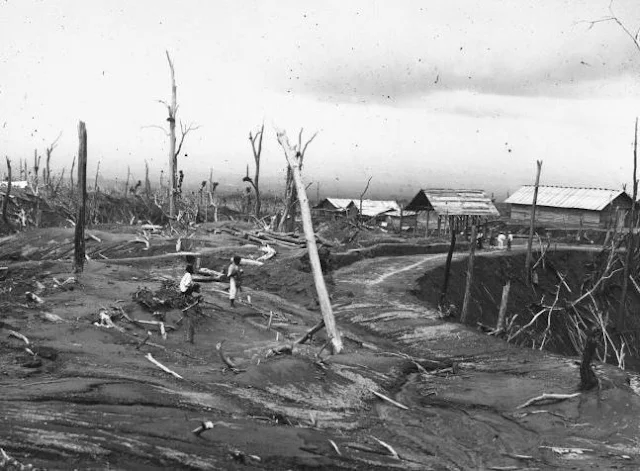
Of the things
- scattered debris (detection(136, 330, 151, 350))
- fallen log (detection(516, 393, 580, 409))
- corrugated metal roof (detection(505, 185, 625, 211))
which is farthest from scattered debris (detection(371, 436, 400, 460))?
corrugated metal roof (detection(505, 185, 625, 211))

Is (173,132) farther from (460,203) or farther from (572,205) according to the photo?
(572,205)

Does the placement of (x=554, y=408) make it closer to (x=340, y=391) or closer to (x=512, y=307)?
(x=340, y=391)

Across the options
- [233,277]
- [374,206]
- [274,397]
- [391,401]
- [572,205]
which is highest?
[572,205]

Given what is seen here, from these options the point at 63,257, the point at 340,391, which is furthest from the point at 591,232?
the point at 340,391

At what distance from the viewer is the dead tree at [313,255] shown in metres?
11.5

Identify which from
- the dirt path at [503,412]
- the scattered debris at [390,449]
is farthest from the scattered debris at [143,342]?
the scattered debris at [390,449]

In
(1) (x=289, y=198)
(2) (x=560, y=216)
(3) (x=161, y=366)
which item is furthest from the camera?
(2) (x=560, y=216)

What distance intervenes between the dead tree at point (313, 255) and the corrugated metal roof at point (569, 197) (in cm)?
3717

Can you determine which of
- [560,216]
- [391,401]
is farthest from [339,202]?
[391,401]

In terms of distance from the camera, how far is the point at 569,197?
46.8 meters

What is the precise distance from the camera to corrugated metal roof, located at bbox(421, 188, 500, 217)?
22.6m

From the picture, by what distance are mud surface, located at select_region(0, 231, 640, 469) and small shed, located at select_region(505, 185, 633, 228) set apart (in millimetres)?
32434

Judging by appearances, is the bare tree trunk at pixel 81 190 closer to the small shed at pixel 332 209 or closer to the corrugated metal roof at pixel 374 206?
the small shed at pixel 332 209

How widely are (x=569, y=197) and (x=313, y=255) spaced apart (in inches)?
1552
